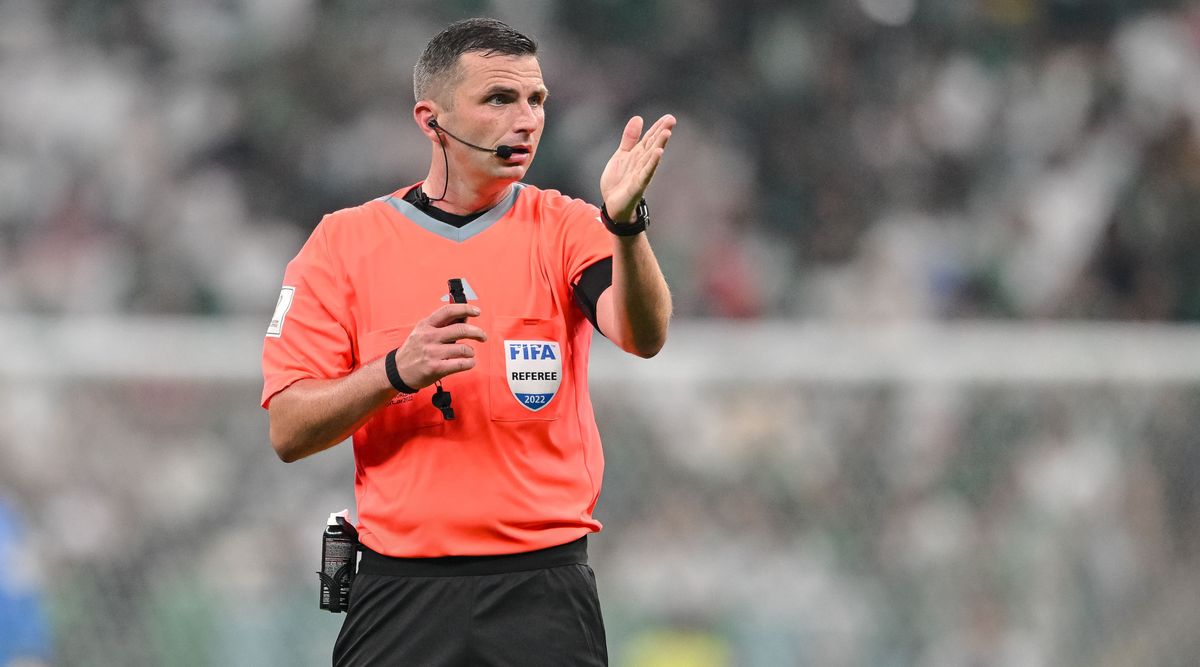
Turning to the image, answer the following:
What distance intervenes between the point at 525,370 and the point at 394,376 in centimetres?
30

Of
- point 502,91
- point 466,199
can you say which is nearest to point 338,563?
point 466,199

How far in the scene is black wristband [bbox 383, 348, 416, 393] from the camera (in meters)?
3.02

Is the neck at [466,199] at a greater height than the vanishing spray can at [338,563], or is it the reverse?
the neck at [466,199]

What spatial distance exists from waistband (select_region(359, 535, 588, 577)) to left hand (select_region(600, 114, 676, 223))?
74 centimetres

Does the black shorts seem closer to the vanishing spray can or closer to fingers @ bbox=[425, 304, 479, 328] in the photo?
the vanishing spray can

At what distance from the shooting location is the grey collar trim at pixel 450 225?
333 cm

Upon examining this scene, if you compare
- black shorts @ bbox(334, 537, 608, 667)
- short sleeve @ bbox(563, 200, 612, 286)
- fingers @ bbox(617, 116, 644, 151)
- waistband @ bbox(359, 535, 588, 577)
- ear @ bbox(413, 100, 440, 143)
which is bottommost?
black shorts @ bbox(334, 537, 608, 667)

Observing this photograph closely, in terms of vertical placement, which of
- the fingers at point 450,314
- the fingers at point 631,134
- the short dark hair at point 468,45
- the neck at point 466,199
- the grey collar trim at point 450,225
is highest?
the short dark hair at point 468,45

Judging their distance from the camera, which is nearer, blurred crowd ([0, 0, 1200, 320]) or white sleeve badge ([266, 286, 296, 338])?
white sleeve badge ([266, 286, 296, 338])

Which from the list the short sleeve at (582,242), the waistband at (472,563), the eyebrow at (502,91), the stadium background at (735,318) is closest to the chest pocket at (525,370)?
the short sleeve at (582,242)

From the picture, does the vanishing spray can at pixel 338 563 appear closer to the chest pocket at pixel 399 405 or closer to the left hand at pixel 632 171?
the chest pocket at pixel 399 405

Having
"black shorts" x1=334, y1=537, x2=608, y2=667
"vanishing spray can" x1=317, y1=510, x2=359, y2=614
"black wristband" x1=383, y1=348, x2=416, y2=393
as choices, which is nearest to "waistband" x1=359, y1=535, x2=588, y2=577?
"black shorts" x1=334, y1=537, x2=608, y2=667

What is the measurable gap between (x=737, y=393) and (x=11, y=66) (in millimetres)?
4685

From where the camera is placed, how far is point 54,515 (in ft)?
18.5
